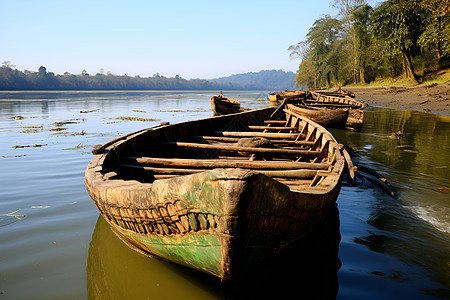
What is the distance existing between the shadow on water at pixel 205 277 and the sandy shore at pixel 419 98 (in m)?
17.5

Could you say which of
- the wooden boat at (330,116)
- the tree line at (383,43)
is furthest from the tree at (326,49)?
the wooden boat at (330,116)

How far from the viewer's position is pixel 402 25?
1027 inches

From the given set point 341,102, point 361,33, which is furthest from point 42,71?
point 341,102

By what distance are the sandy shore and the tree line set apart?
9.49 ft

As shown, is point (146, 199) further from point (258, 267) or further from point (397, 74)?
point (397, 74)

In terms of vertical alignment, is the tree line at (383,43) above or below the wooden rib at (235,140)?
above

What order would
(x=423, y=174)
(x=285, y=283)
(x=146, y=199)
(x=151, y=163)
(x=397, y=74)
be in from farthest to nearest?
(x=397, y=74) < (x=423, y=174) < (x=151, y=163) < (x=285, y=283) < (x=146, y=199)

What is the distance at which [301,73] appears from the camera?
234 feet

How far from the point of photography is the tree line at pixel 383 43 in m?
23.4

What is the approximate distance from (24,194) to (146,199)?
3851 millimetres

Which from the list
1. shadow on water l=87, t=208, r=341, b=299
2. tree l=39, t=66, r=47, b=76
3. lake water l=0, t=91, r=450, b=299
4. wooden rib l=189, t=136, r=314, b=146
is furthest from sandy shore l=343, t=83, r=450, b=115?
tree l=39, t=66, r=47, b=76

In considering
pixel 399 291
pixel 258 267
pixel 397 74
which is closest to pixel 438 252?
pixel 399 291

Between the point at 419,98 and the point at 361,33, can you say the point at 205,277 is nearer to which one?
the point at 419,98

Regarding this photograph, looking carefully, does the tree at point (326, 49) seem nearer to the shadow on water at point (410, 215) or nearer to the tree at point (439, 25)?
the tree at point (439, 25)
